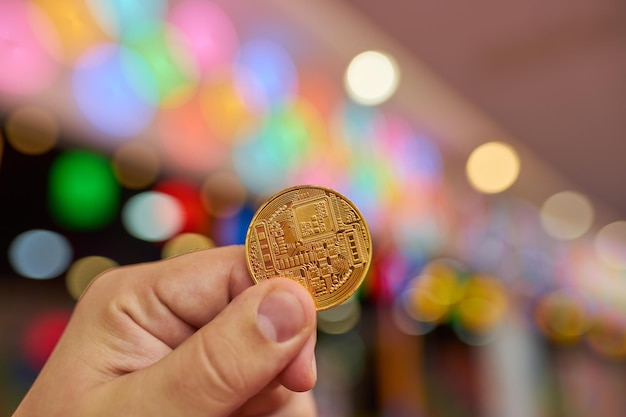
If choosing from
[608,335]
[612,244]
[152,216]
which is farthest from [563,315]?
[152,216]

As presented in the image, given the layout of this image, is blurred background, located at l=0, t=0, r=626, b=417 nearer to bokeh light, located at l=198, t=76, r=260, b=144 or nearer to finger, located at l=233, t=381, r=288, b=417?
bokeh light, located at l=198, t=76, r=260, b=144

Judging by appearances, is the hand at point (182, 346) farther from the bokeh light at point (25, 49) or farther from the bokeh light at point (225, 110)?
the bokeh light at point (225, 110)

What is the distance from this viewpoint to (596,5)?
218 centimetres

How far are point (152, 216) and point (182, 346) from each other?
1.33m

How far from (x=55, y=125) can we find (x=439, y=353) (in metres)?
2.56

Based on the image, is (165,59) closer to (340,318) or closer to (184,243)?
(184,243)

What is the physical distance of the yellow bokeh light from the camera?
10.5 feet

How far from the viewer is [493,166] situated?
128 inches

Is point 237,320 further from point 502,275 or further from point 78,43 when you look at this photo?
point 502,275

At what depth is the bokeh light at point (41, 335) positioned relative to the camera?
1485mm

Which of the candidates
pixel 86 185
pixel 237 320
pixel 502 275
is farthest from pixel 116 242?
pixel 502 275

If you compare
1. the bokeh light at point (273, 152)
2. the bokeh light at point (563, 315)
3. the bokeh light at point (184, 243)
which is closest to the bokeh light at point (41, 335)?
the bokeh light at point (184, 243)

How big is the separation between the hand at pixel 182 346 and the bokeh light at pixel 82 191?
994 mm

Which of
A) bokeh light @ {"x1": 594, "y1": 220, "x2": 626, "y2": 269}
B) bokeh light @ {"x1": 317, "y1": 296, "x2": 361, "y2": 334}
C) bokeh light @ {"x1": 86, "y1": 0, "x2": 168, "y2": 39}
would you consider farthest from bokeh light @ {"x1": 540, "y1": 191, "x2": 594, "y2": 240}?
bokeh light @ {"x1": 86, "y1": 0, "x2": 168, "y2": 39}
